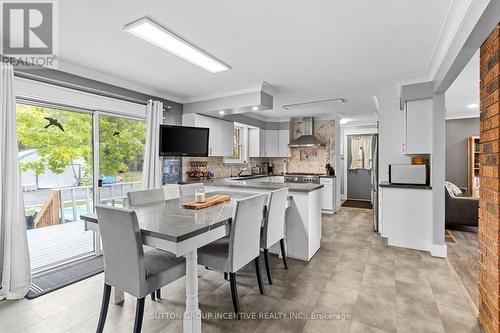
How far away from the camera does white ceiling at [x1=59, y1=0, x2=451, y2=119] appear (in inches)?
73.6

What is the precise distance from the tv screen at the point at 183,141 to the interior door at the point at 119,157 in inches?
16.0

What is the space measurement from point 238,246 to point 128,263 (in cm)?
80

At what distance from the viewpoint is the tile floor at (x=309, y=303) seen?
191 cm

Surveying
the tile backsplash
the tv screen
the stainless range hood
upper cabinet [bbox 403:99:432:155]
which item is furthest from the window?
upper cabinet [bbox 403:99:432:155]

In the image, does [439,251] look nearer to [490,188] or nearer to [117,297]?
[490,188]

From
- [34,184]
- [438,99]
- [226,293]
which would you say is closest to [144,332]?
[226,293]

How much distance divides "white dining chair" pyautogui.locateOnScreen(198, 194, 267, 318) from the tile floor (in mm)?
398

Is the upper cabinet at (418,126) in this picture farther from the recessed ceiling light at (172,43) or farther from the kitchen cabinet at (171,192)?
the kitchen cabinet at (171,192)

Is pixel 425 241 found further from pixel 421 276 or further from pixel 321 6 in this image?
pixel 321 6

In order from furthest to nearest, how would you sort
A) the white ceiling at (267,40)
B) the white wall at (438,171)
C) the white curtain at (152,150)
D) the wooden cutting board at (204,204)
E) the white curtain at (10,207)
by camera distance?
1. the white curtain at (152,150)
2. the white wall at (438,171)
3. the white curtain at (10,207)
4. the wooden cutting board at (204,204)
5. the white ceiling at (267,40)

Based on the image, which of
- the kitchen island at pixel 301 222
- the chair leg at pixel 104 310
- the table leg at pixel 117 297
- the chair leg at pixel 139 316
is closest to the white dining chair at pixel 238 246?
the chair leg at pixel 139 316

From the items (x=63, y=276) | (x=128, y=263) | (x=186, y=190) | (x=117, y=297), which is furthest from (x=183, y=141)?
(x=128, y=263)

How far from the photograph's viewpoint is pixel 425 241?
11.3 feet
